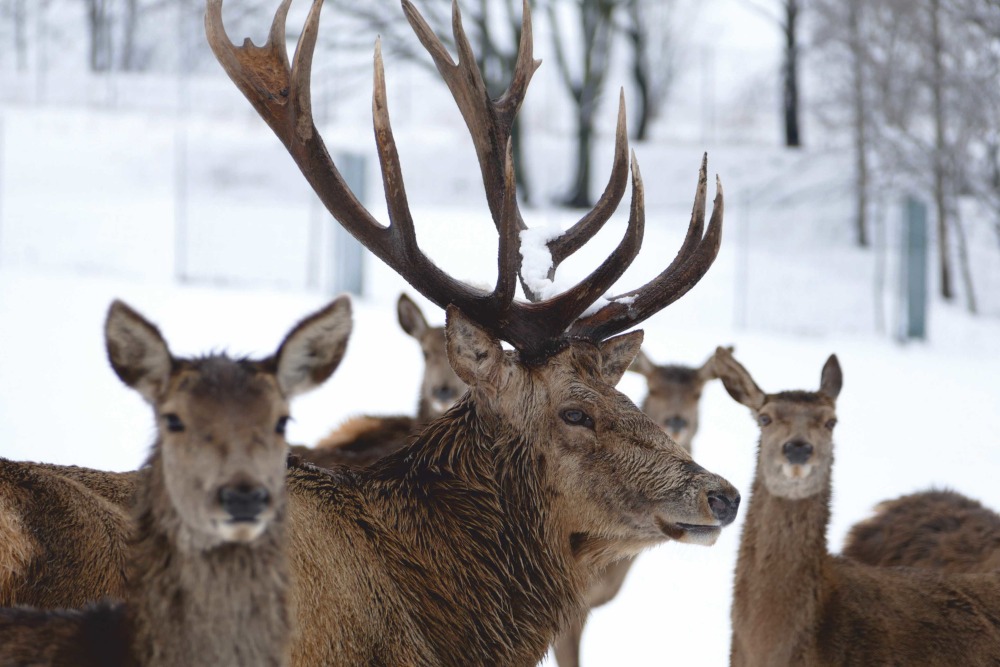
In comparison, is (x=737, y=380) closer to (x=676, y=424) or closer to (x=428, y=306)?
(x=676, y=424)

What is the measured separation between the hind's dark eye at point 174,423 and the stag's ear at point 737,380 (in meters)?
4.17

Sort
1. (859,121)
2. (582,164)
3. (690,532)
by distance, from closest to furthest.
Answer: (690,532) → (859,121) → (582,164)

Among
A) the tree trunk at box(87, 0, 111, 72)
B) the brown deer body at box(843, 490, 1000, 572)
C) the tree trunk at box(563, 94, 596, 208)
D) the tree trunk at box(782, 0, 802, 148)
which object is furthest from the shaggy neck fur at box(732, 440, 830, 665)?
the tree trunk at box(87, 0, 111, 72)

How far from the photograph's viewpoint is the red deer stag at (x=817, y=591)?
5820 mm

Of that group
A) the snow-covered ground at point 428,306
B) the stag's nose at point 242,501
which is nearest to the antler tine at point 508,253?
the snow-covered ground at point 428,306

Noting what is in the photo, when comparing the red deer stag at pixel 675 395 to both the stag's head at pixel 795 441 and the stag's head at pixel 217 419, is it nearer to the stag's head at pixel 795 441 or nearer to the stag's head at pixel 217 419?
the stag's head at pixel 795 441

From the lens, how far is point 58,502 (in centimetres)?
462

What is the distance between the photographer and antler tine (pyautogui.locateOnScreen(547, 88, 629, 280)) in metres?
5.79

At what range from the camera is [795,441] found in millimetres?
6410

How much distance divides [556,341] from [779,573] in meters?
2.21

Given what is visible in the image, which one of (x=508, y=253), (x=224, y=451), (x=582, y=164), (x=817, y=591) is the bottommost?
(x=817, y=591)

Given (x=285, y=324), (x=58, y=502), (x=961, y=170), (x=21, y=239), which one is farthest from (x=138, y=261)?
(x=58, y=502)

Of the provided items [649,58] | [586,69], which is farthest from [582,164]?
[649,58]

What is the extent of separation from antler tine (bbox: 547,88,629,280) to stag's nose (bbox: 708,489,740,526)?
1.71 metres
